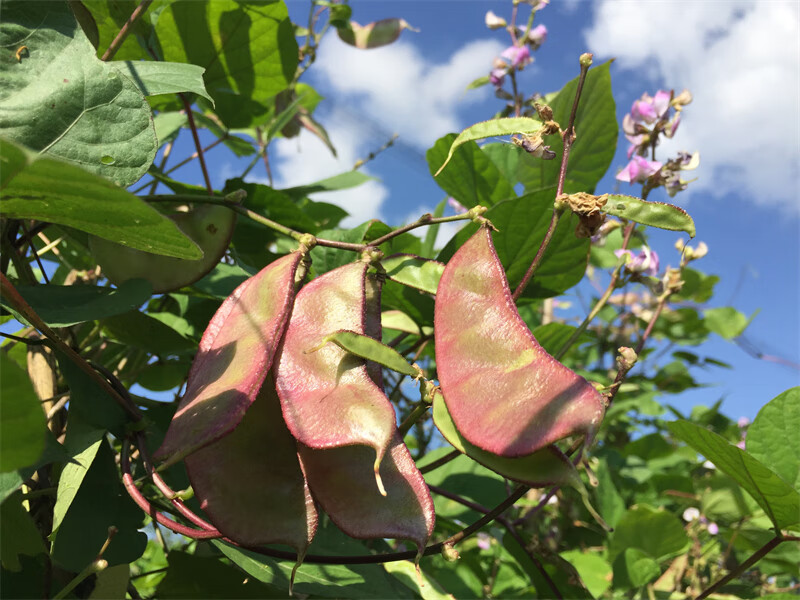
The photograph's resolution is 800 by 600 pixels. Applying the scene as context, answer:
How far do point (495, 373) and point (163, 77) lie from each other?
525 millimetres

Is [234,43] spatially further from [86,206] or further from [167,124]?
[86,206]

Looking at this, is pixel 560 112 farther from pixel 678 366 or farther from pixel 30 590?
pixel 678 366

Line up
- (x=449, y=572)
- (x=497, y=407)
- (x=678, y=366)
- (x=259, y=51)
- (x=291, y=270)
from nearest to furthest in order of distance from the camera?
(x=497, y=407)
(x=291, y=270)
(x=259, y=51)
(x=449, y=572)
(x=678, y=366)

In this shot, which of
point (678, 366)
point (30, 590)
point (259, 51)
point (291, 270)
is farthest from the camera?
point (678, 366)

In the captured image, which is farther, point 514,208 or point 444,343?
point 514,208

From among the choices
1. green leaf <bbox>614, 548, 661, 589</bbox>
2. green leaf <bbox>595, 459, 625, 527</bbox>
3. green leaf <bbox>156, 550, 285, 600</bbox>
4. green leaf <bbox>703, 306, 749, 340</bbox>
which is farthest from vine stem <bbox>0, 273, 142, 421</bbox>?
green leaf <bbox>703, 306, 749, 340</bbox>

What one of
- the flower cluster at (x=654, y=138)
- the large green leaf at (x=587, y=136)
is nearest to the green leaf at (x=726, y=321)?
the flower cluster at (x=654, y=138)

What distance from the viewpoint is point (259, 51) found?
A: 46.7 inches

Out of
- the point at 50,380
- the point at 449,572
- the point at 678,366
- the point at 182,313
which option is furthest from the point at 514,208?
the point at 678,366

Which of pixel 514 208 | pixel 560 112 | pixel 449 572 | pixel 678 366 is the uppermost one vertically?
pixel 678 366

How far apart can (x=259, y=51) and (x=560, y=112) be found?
1.77 feet

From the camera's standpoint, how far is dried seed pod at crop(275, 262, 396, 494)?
1.86 ft

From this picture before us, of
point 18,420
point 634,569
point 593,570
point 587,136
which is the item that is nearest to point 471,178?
point 587,136

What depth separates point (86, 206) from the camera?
1.77 ft
